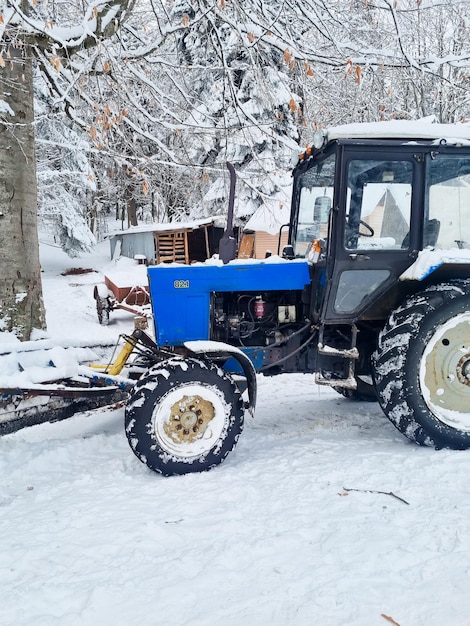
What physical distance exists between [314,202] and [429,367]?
5.80ft

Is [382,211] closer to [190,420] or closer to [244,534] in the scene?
[190,420]

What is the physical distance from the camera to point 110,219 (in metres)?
49.2

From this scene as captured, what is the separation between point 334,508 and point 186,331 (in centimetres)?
176

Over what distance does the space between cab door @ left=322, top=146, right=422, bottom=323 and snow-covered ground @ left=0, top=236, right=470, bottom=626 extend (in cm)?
133

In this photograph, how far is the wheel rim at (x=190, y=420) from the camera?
3.64m

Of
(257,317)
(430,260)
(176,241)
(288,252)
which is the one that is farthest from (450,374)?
(176,241)

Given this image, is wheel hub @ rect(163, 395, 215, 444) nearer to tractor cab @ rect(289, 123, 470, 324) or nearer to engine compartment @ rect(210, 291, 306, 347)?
engine compartment @ rect(210, 291, 306, 347)

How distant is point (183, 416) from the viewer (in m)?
3.68

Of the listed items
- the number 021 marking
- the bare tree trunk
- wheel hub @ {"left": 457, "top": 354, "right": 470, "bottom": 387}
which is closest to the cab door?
wheel hub @ {"left": 457, "top": 354, "right": 470, "bottom": 387}

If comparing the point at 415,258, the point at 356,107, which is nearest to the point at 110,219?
the point at 356,107

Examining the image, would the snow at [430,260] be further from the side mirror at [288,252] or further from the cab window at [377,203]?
the side mirror at [288,252]

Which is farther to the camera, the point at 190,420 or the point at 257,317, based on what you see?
the point at 257,317

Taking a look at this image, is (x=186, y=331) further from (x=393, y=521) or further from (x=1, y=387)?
(x=393, y=521)

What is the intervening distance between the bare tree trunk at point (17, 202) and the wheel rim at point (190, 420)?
234 centimetres
